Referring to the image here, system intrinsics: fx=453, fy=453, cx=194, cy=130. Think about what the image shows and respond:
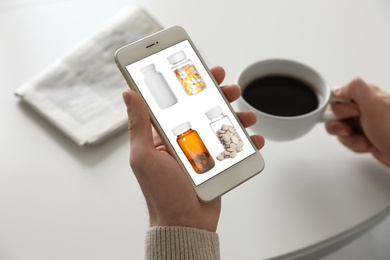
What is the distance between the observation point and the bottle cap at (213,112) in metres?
0.63

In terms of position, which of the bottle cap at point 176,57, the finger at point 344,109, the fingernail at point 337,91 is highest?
the bottle cap at point 176,57

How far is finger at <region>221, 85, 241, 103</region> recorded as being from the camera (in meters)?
0.63

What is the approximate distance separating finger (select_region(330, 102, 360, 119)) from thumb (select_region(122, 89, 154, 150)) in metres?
0.30

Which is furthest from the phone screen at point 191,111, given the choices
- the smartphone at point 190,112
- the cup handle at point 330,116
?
the cup handle at point 330,116

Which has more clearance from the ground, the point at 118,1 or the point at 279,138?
the point at 118,1

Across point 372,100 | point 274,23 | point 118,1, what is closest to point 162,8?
point 118,1

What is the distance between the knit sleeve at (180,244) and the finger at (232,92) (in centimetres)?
19

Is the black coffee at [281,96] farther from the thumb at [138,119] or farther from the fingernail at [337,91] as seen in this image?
the thumb at [138,119]

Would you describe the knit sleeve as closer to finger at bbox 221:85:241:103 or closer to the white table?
the white table

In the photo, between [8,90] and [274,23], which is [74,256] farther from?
[274,23]

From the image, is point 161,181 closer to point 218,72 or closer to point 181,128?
point 181,128

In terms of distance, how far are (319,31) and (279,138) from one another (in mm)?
301

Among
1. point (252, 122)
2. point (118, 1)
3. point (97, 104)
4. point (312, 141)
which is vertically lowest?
point (312, 141)

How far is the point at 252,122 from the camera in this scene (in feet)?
2.06
